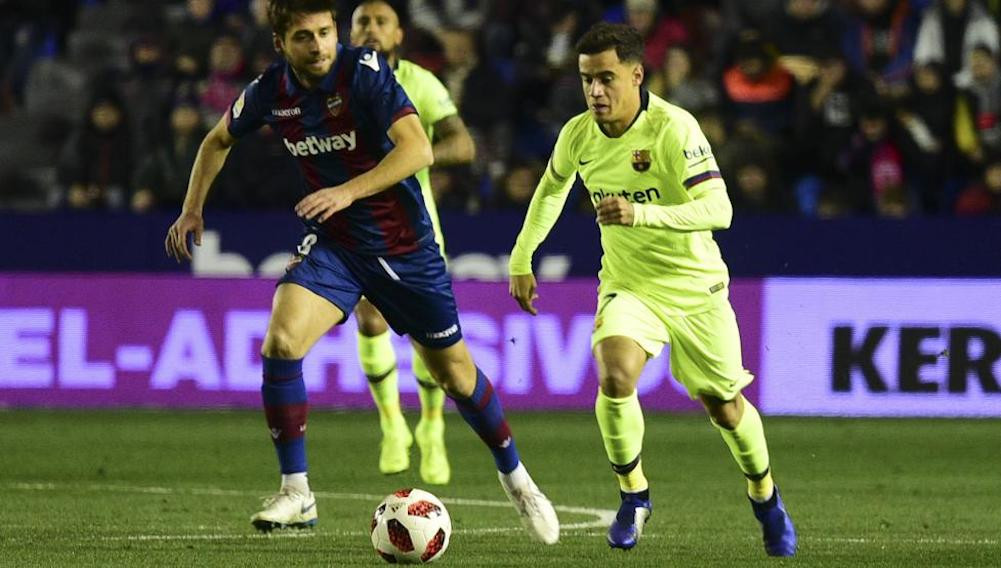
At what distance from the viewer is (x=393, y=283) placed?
7.65 meters

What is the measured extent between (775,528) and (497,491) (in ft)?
8.85

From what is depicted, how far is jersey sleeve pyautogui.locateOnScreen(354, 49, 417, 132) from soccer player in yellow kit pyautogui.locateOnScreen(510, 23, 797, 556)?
69 centimetres

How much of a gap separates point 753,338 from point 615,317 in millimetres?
6578

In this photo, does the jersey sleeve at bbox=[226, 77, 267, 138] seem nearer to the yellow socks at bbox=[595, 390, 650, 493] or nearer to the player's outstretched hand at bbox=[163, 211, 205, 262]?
the player's outstretched hand at bbox=[163, 211, 205, 262]

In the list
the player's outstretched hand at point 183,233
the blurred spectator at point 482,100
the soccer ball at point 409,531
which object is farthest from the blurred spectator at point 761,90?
the soccer ball at point 409,531

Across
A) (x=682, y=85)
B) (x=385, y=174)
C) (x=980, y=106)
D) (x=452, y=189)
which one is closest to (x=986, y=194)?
(x=980, y=106)

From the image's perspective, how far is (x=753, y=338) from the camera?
13906 millimetres

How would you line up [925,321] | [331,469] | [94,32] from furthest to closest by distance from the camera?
[94,32] → [925,321] → [331,469]

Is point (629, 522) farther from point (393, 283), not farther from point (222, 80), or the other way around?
point (222, 80)

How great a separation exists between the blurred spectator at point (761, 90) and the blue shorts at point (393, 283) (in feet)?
28.1

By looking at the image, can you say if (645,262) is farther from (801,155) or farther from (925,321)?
(801,155)

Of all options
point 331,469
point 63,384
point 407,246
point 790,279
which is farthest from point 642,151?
point 63,384

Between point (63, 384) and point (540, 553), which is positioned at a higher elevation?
point (540, 553)

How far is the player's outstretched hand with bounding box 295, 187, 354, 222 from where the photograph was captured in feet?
23.0
